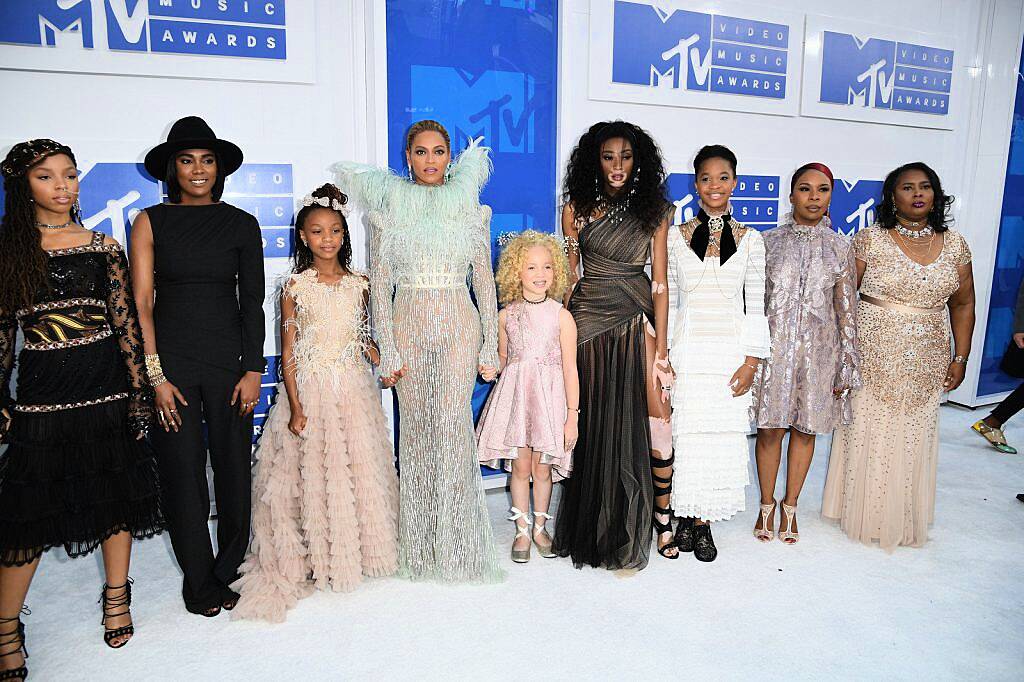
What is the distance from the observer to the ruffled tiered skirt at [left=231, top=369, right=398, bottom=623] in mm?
2754

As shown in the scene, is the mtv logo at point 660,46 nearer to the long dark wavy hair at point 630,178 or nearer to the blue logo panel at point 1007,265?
the long dark wavy hair at point 630,178

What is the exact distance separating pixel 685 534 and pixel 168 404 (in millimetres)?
2274

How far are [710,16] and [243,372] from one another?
365 centimetres

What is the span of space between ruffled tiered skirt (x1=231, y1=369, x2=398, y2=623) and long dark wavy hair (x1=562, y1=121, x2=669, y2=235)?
1.24m

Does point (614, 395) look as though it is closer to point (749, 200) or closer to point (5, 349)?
point (5, 349)

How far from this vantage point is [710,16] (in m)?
4.46

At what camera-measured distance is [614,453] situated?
9.81ft

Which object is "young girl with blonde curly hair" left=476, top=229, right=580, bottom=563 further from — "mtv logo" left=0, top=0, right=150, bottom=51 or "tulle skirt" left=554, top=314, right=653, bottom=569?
"mtv logo" left=0, top=0, right=150, bottom=51

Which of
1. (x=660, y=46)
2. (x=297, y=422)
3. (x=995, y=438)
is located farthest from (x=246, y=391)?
(x=995, y=438)

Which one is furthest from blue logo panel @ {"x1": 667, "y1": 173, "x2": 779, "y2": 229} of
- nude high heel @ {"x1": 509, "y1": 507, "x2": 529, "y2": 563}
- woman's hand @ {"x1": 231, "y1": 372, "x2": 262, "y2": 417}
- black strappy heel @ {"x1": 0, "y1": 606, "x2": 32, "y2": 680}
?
black strappy heel @ {"x1": 0, "y1": 606, "x2": 32, "y2": 680}

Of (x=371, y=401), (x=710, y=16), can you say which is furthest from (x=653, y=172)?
(x=710, y=16)

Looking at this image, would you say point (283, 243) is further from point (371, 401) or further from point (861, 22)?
point (861, 22)

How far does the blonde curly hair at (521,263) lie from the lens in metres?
2.91

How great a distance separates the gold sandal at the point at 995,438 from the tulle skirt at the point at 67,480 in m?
5.18
